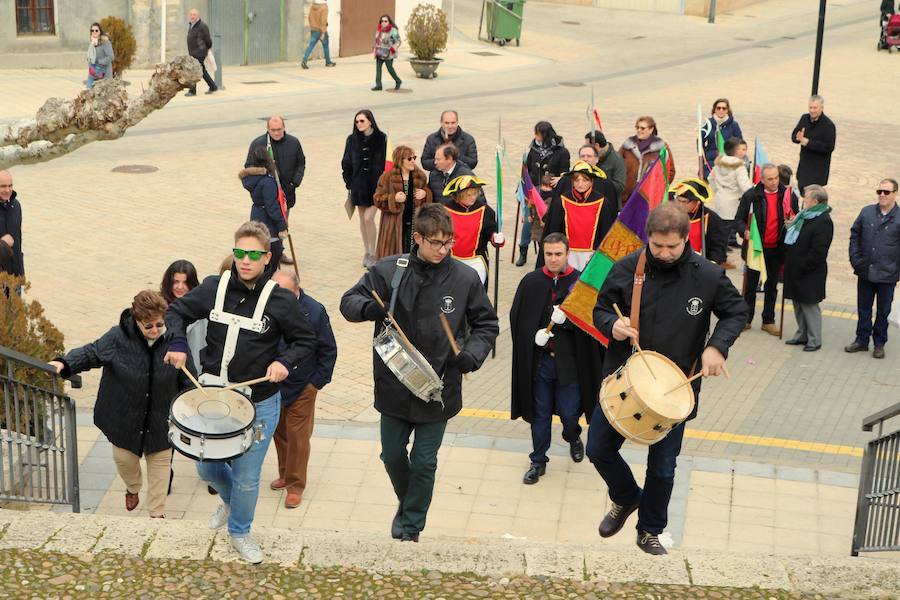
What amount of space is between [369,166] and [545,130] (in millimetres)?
2075

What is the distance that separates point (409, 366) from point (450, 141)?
7.86 metres

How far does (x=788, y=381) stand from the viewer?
37.7ft

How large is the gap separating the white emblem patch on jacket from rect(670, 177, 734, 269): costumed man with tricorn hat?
4566 millimetres

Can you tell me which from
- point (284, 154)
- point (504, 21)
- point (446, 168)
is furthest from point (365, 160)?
point (504, 21)

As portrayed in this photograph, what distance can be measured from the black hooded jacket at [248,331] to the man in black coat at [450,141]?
7.68 metres

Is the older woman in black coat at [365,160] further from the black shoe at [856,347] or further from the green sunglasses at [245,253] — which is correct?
the green sunglasses at [245,253]

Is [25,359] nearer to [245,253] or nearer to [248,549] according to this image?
[245,253]

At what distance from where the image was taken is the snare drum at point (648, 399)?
6285 millimetres

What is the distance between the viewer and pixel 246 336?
21.6 ft

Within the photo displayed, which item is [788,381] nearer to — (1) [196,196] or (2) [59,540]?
(2) [59,540]

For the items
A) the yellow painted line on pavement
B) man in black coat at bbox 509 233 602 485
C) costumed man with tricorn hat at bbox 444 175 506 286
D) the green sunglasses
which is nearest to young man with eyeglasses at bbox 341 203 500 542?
the green sunglasses

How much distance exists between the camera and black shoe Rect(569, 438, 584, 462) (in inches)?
372

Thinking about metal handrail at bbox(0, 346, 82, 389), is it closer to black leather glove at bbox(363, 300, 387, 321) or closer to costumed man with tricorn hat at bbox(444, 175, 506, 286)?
black leather glove at bbox(363, 300, 387, 321)

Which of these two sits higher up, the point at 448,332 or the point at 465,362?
the point at 448,332
